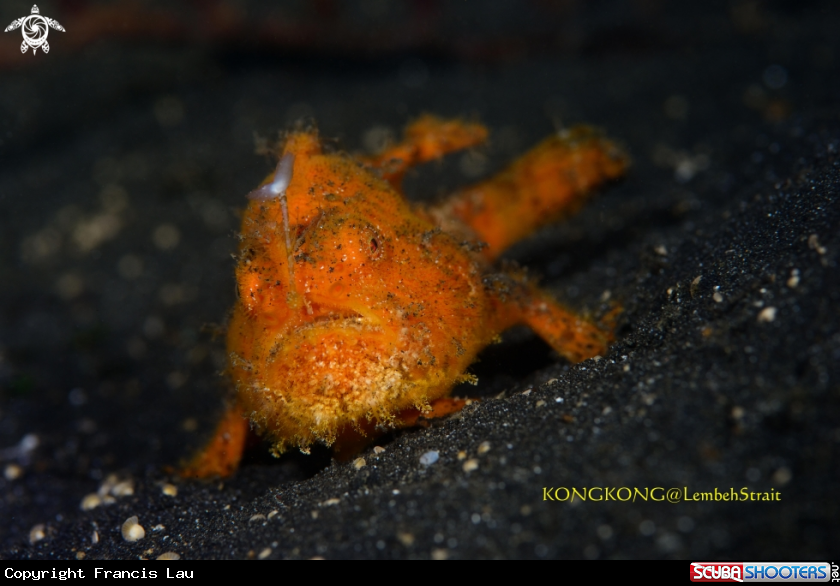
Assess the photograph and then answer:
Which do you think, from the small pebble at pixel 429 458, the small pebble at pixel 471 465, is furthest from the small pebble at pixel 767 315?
the small pebble at pixel 429 458

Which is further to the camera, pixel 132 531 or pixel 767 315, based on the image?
pixel 132 531

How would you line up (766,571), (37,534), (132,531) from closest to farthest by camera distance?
(766,571) → (132,531) → (37,534)

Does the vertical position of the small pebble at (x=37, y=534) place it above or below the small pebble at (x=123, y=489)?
below

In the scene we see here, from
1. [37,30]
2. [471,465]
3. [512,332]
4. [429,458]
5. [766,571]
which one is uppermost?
[37,30]

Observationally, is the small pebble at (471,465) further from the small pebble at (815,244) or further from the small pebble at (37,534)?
the small pebble at (37,534)

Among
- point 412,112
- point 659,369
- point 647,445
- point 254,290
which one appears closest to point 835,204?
point 659,369

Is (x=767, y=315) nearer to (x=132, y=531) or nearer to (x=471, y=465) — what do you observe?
(x=471, y=465)

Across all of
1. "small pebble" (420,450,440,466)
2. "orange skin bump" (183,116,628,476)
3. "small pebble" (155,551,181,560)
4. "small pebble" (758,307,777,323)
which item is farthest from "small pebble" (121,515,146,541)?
"small pebble" (758,307,777,323)

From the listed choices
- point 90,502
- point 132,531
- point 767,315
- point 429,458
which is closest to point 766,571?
point 767,315
